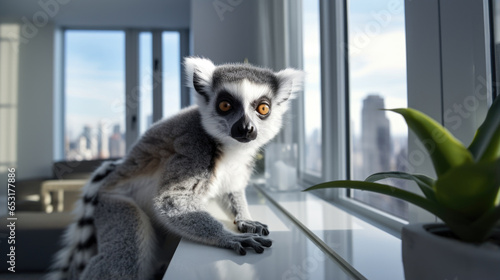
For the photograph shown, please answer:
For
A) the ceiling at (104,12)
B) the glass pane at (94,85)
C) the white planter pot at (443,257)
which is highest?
the ceiling at (104,12)

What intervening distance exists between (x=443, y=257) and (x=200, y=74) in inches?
44.8

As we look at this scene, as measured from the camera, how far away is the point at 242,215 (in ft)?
4.66

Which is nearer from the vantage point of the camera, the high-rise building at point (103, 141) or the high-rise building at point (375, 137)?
the high-rise building at point (375, 137)

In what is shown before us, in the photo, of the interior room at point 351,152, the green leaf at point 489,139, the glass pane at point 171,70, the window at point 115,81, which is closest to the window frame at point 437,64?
the interior room at point 351,152

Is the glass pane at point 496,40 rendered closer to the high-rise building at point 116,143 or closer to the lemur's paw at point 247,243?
the lemur's paw at point 247,243

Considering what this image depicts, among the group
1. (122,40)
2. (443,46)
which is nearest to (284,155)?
(443,46)

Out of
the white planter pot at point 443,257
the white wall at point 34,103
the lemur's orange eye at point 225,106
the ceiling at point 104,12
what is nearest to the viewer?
the white planter pot at point 443,257

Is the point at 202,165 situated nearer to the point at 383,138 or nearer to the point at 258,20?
the point at 383,138

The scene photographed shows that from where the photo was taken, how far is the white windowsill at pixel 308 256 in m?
0.85

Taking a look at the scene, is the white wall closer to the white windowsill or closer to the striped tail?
the striped tail

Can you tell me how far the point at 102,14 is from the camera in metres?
6.11

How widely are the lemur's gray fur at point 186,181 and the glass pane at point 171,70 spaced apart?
5.43 metres

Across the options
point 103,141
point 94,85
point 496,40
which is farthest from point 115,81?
point 496,40

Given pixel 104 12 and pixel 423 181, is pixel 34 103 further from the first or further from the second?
pixel 423 181
